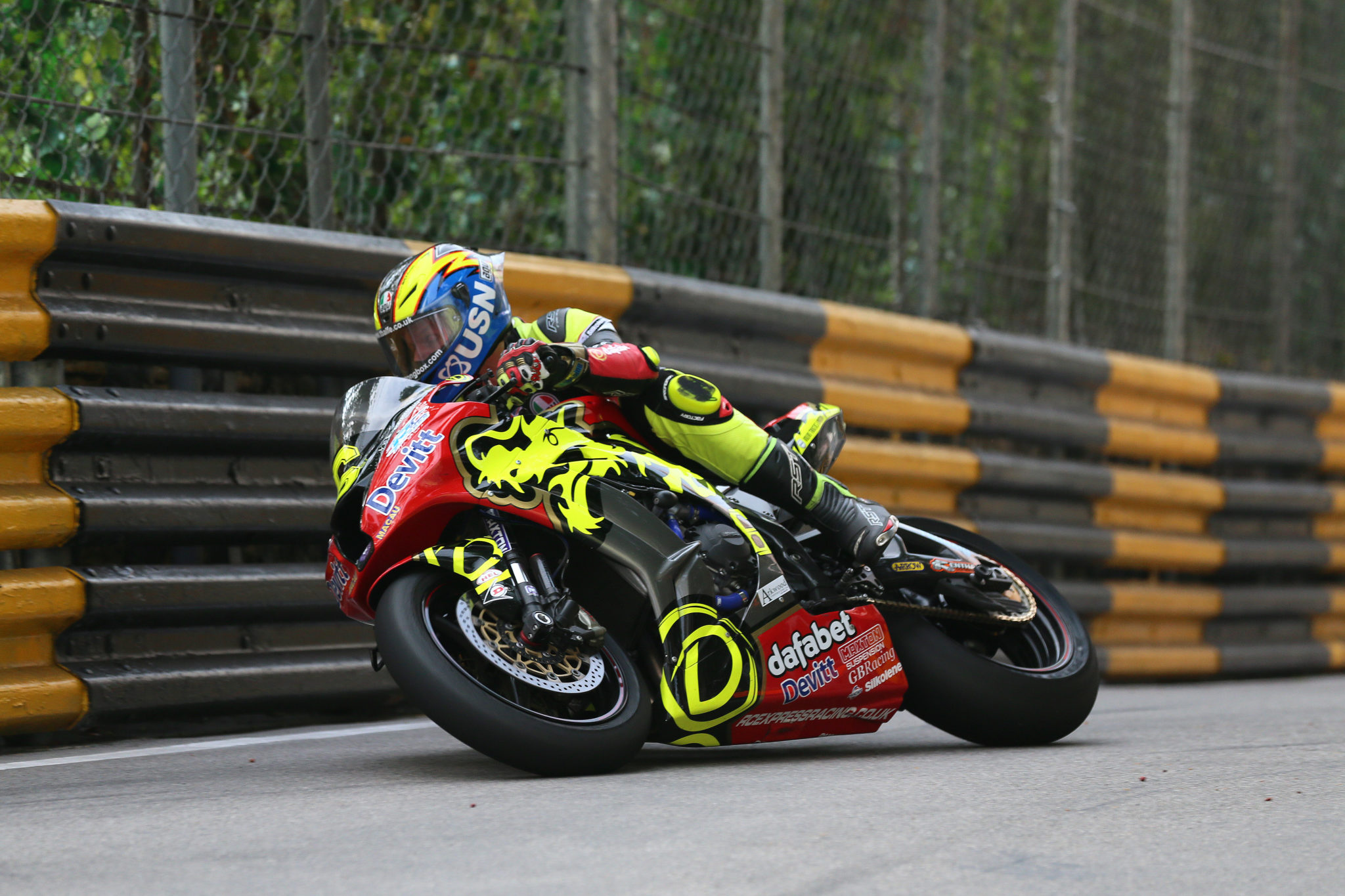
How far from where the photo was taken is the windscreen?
3.96m

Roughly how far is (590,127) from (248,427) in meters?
1.74

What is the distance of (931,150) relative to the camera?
Answer: 24.1 feet

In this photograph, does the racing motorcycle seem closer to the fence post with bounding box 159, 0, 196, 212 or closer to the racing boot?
the racing boot

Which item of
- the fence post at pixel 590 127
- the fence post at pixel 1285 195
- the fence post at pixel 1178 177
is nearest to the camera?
the fence post at pixel 590 127

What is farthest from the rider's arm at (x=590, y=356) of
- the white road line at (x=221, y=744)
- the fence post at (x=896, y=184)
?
the fence post at (x=896, y=184)

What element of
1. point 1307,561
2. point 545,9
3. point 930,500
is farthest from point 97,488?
point 1307,561

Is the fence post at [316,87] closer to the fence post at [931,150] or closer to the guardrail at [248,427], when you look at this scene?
the guardrail at [248,427]

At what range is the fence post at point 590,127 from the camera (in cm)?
589

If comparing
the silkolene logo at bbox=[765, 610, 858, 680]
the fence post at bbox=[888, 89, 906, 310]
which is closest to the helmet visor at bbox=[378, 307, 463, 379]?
the silkolene logo at bbox=[765, 610, 858, 680]

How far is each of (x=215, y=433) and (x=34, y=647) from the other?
0.79 meters

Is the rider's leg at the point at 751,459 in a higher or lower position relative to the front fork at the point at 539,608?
higher

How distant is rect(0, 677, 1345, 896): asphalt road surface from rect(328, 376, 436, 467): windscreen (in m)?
0.78

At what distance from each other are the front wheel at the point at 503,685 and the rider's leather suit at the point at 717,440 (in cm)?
61

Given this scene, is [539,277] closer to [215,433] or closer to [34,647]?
[215,433]
